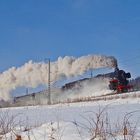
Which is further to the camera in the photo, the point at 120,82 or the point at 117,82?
the point at 120,82

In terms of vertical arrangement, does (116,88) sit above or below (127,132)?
above

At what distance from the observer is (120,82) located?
4553cm

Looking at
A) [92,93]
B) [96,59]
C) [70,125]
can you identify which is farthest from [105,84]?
[70,125]

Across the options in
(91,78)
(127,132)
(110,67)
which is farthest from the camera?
(110,67)

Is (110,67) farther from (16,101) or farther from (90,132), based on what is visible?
(90,132)

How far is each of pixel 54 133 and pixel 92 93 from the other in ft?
133

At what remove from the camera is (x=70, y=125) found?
6.93 meters

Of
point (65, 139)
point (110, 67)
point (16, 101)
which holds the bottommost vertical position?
point (65, 139)

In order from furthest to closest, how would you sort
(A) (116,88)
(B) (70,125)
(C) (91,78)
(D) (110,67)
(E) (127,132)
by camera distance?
(D) (110,67) → (C) (91,78) → (A) (116,88) → (B) (70,125) → (E) (127,132)

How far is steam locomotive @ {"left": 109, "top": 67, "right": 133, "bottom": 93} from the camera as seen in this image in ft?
148

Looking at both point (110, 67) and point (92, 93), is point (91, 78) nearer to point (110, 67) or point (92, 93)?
point (92, 93)

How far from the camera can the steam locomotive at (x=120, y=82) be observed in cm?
4512

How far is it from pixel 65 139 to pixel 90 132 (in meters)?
0.55

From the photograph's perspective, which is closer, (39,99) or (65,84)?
(65,84)
